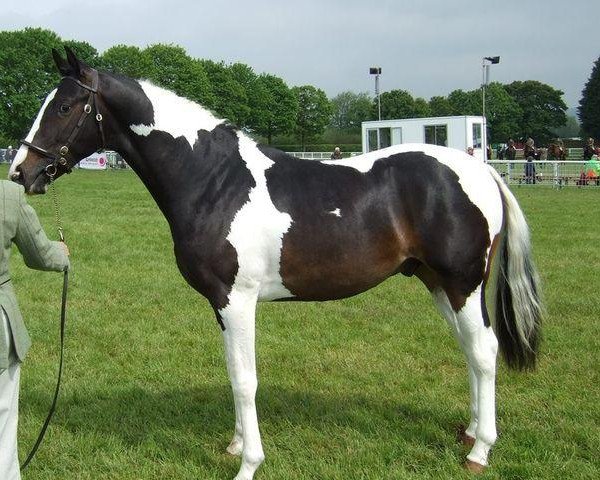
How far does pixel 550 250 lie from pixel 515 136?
7959 centimetres

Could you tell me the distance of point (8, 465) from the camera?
10.2 ft

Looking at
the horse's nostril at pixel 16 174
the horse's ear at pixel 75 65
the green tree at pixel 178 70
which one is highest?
the green tree at pixel 178 70

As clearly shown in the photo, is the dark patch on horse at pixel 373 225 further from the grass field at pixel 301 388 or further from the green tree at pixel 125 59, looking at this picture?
the green tree at pixel 125 59

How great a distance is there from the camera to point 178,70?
2635 inches

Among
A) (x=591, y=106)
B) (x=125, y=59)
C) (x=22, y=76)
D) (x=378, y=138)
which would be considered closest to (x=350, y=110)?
(x=591, y=106)

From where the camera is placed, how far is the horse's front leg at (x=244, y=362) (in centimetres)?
362

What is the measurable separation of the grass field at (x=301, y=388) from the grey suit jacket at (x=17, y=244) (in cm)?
130

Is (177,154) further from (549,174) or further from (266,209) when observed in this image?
(549,174)

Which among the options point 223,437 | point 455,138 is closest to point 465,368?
point 223,437

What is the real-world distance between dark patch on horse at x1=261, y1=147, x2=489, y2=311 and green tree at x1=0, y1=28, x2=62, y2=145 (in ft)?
183

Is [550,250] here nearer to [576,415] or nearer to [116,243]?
[576,415]

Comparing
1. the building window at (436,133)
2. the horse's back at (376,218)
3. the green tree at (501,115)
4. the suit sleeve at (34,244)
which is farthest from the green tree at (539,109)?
the suit sleeve at (34,244)

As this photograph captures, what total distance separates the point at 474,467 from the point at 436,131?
2743 cm

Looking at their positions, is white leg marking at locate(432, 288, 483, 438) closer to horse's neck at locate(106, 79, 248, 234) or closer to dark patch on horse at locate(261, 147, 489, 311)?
dark patch on horse at locate(261, 147, 489, 311)
